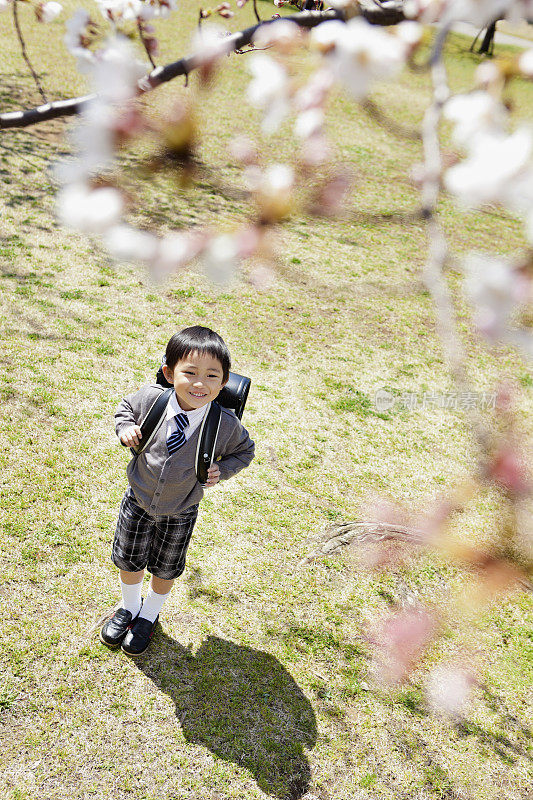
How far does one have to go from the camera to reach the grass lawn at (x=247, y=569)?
8.03 ft

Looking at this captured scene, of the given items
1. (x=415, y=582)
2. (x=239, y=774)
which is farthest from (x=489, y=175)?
(x=415, y=582)

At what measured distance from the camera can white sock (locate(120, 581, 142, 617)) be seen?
2.66 meters

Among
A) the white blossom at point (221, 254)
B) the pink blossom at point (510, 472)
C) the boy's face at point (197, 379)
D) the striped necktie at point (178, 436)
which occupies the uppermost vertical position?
the white blossom at point (221, 254)

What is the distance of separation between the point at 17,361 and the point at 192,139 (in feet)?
10.6

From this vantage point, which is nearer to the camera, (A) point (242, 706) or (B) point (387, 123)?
(B) point (387, 123)

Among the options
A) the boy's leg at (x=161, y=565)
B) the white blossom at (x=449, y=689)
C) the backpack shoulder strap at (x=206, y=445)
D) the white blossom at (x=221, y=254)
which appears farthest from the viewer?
the white blossom at (x=449, y=689)

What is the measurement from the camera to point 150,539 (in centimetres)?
251

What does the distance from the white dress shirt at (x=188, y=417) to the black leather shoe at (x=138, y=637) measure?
100 centimetres

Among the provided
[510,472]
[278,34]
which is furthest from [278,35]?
[510,472]

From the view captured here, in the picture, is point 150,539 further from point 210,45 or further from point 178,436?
point 210,45

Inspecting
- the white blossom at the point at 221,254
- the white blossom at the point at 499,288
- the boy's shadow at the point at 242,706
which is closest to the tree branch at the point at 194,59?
the white blossom at the point at 221,254

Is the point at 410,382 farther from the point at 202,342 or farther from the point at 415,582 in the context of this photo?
the point at 202,342

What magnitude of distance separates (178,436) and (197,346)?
357 millimetres

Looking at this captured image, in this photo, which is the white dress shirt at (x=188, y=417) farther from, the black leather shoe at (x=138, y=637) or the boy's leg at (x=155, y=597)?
the black leather shoe at (x=138, y=637)
